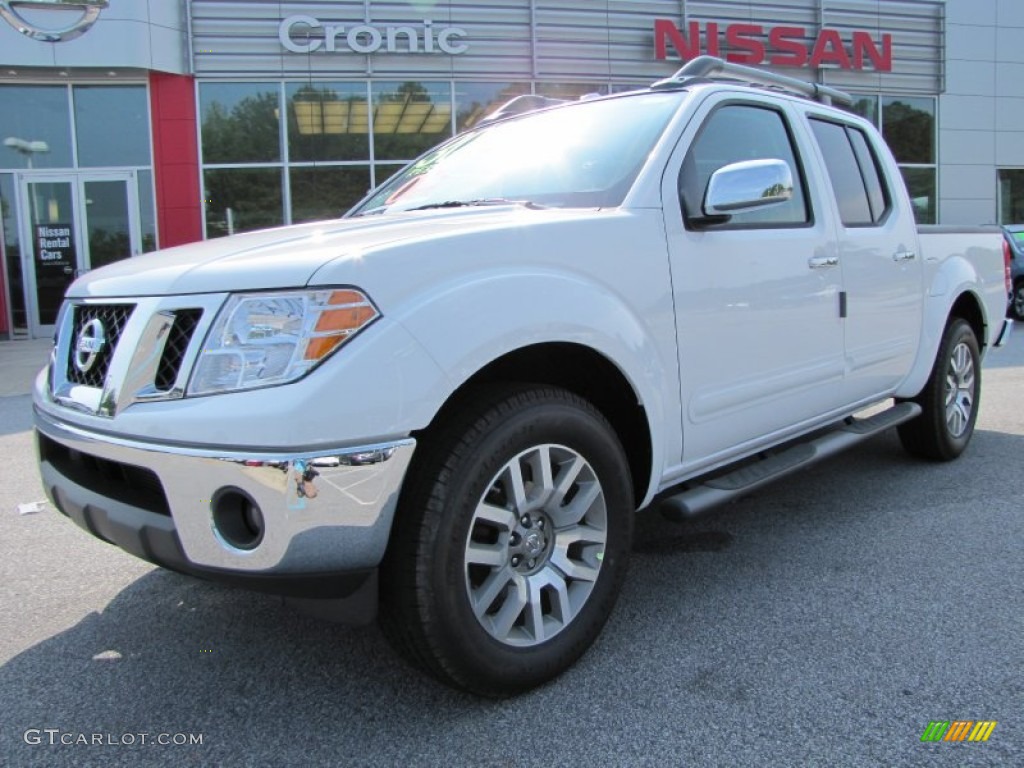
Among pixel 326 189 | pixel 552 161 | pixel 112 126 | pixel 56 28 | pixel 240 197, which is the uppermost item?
pixel 56 28

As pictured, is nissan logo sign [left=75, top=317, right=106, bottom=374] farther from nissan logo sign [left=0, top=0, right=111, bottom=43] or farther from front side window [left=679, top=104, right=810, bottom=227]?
nissan logo sign [left=0, top=0, right=111, bottom=43]

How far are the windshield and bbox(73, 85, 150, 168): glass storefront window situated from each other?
11.6 meters

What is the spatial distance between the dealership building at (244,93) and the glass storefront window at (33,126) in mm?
23

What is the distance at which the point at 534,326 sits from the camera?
2273mm

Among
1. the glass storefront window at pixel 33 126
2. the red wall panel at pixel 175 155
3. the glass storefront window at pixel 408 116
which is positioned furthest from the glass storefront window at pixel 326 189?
the glass storefront window at pixel 33 126

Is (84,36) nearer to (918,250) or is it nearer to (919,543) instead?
(918,250)

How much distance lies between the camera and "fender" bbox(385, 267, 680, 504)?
6.80 ft

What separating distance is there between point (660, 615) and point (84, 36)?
13.7m

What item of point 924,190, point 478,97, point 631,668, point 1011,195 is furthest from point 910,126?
point 631,668

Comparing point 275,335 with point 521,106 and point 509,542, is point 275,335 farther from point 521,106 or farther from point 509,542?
point 521,106

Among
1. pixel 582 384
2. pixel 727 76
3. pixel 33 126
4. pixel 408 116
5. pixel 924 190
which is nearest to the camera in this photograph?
pixel 582 384

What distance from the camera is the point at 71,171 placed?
525 inches

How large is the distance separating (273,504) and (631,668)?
1.27m

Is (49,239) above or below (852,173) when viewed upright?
above
